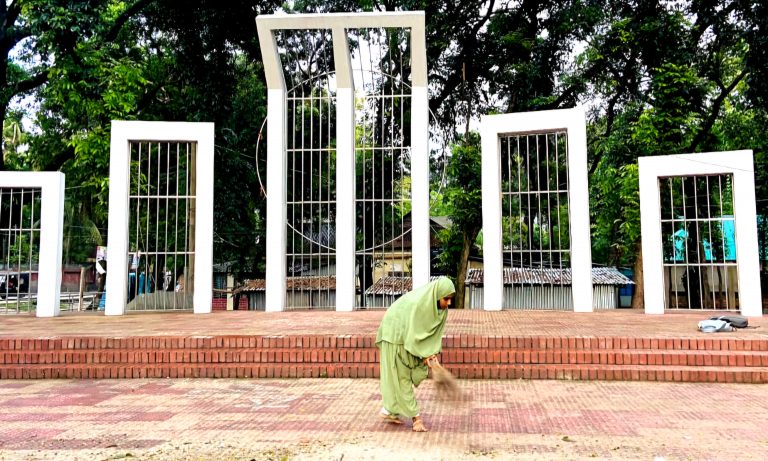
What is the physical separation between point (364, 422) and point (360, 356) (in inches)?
A: 94.4

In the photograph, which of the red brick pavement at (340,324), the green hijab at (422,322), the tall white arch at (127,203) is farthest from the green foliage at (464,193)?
the green hijab at (422,322)

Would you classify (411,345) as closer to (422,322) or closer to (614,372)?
(422,322)

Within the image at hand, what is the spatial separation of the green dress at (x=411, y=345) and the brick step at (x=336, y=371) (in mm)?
2404

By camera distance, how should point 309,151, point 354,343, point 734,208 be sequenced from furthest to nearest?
point 309,151 < point 734,208 < point 354,343

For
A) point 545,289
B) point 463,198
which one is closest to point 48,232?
point 463,198

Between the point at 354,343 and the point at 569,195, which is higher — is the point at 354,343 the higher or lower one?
the lower one

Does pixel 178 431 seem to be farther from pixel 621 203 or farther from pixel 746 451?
pixel 621 203

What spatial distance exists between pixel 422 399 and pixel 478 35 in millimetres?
15066

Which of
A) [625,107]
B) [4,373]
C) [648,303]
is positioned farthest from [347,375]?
[625,107]

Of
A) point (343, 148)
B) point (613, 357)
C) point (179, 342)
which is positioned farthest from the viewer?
point (343, 148)

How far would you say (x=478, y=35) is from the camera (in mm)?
18953

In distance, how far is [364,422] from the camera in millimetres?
5250

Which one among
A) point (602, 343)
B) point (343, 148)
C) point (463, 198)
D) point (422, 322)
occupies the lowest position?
point (602, 343)

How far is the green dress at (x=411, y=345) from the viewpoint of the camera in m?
4.98
